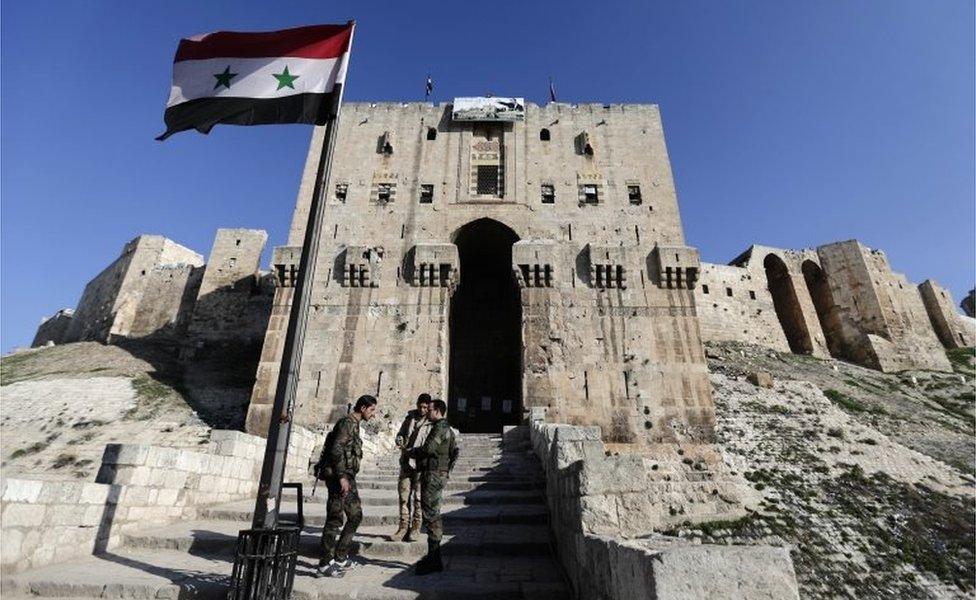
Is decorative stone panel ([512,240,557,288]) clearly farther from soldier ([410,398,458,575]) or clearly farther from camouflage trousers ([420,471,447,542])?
camouflage trousers ([420,471,447,542])

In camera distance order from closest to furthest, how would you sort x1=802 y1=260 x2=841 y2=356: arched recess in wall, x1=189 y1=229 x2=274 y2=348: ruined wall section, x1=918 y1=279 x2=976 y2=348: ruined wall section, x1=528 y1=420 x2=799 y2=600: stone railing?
x1=528 y1=420 x2=799 y2=600: stone railing, x1=189 y1=229 x2=274 y2=348: ruined wall section, x1=802 y1=260 x2=841 y2=356: arched recess in wall, x1=918 y1=279 x2=976 y2=348: ruined wall section

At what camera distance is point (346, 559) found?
187 inches

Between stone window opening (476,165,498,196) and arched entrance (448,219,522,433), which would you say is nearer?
stone window opening (476,165,498,196)

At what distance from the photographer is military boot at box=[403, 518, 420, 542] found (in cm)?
545

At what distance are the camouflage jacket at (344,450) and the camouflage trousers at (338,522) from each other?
110 millimetres

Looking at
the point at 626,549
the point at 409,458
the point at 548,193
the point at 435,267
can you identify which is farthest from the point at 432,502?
the point at 548,193

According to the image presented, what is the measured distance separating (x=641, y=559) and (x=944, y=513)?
61.6ft

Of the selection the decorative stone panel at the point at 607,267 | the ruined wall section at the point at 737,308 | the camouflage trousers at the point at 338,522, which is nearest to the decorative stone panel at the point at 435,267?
the decorative stone panel at the point at 607,267

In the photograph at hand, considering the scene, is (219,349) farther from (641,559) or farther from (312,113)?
(641,559)

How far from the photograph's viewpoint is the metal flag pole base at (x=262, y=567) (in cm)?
353

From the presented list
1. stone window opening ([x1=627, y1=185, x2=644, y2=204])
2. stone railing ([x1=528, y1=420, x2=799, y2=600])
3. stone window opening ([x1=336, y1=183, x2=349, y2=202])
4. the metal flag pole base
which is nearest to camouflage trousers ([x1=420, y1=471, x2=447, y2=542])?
stone railing ([x1=528, y1=420, x2=799, y2=600])

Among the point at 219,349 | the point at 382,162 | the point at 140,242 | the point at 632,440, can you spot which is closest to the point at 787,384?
the point at 632,440

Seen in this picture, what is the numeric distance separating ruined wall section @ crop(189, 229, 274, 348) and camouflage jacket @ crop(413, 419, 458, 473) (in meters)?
24.7

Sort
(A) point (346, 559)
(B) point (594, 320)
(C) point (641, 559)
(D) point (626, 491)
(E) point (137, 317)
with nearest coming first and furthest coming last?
(C) point (641, 559) → (D) point (626, 491) → (A) point (346, 559) → (B) point (594, 320) → (E) point (137, 317)
